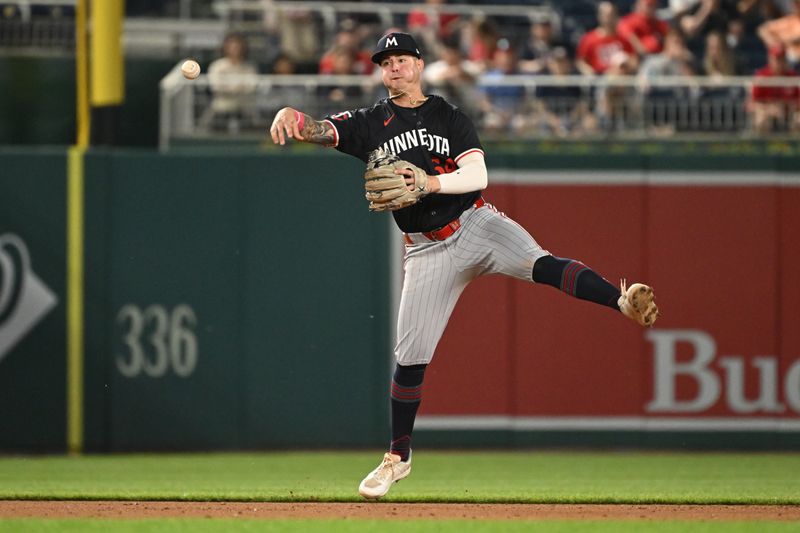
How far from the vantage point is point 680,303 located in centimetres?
1018

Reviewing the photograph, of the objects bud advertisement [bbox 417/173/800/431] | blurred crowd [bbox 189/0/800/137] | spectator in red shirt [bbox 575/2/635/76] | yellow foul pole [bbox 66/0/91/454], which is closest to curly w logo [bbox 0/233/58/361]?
yellow foul pole [bbox 66/0/91/454]

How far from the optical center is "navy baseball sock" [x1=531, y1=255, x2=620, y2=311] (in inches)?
243

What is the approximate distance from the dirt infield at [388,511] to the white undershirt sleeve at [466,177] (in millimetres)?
1516

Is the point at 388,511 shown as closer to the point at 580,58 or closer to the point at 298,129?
the point at 298,129

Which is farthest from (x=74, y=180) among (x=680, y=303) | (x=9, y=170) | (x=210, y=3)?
(x=680, y=303)

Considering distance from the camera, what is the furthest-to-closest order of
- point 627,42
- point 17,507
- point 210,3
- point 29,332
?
point 210,3 → point 627,42 → point 29,332 → point 17,507

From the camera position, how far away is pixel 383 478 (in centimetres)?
648

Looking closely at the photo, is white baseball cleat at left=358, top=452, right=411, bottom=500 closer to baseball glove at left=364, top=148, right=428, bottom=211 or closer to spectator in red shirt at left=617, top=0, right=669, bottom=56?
baseball glove at left=364, top=148, right=428, bottom=211

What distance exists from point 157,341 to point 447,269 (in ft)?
→ 13.7

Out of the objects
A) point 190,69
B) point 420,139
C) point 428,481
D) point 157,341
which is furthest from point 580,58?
point 190,69

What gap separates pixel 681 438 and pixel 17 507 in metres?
5.48

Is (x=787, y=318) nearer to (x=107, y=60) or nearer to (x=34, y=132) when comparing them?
(x=107, y=60)

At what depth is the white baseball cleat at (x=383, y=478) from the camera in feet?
21.1

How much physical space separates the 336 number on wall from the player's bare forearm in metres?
4.11
